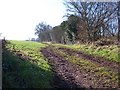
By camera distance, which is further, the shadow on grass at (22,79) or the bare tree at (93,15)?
the bare tree at (93,15)

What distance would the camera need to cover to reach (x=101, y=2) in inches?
1647

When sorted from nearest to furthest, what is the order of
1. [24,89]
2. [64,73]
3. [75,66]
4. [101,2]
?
[24,89], [64,73], [75,66], [101,2]

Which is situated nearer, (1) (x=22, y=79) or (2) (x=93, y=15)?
(1) (x=22, y=79)

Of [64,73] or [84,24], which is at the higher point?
[84,24]

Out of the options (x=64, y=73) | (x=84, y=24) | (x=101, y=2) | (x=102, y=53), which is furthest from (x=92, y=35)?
(x=64, y=73)

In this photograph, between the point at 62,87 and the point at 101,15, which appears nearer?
the point at 62,87

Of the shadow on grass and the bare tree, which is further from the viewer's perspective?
the bare tree

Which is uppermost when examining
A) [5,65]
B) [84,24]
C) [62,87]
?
[84,24]

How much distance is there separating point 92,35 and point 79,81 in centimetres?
2968

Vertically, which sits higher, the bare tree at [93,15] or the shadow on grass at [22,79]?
the bare tree at [93,15]

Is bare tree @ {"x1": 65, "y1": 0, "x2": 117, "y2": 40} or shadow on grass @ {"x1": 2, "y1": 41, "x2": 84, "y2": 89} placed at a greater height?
bare tree @ {"x1": 65, "y1": 0, "x2": 117, "y2": 40}

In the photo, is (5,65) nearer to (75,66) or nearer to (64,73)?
(64,73)

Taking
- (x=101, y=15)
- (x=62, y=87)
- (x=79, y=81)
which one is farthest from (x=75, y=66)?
(x=101, y=15)

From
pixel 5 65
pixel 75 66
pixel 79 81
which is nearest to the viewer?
pixel 5 65
